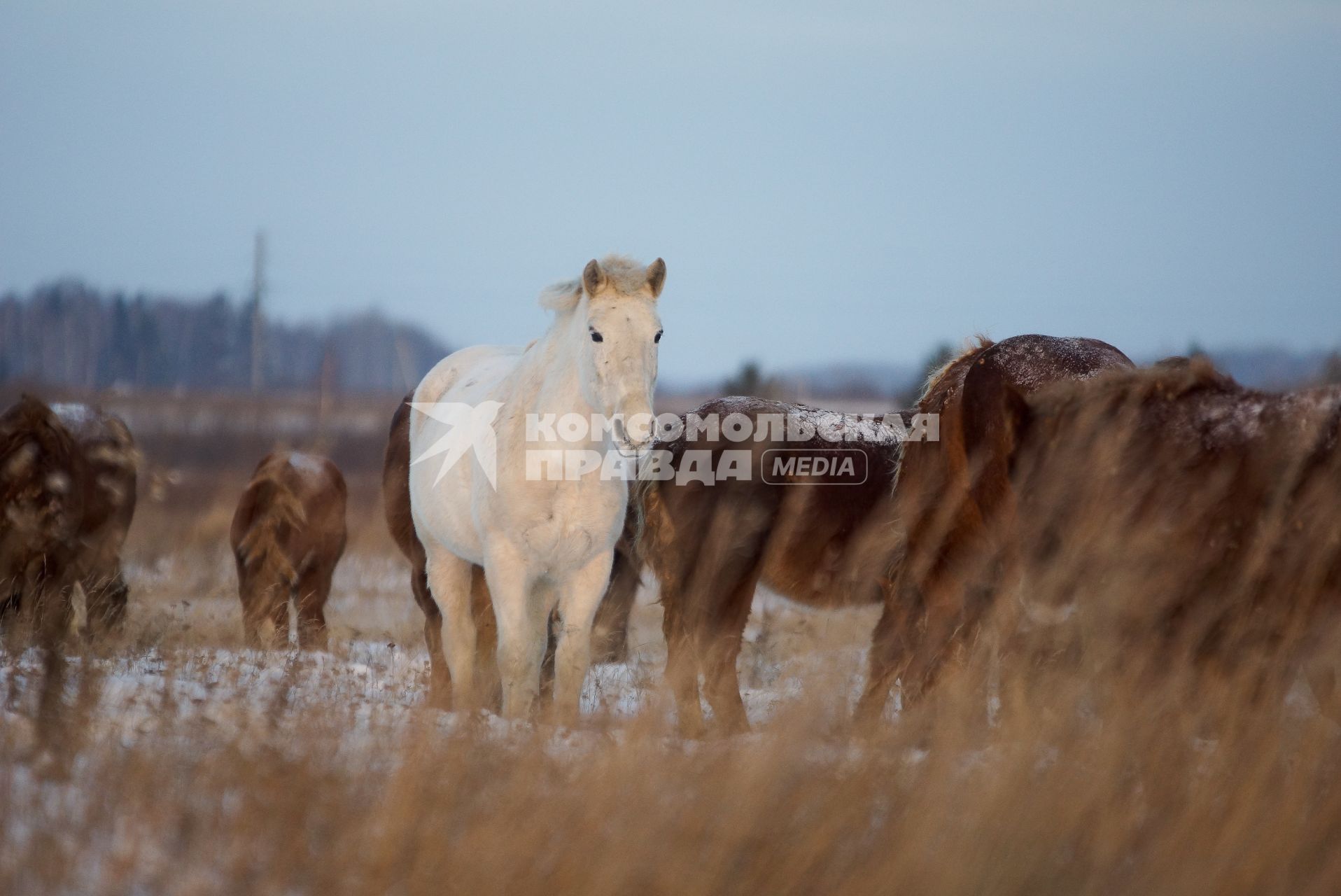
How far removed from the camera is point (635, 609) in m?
14.5

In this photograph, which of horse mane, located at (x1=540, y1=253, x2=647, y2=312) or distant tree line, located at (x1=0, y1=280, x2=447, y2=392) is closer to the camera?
horse mane, located at (x1=540, y1=253, x2=647, y2=312)

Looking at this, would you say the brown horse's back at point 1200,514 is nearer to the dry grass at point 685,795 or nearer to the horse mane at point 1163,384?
the horse mane at point 1163,384

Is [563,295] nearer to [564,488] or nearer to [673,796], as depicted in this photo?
[564,488]

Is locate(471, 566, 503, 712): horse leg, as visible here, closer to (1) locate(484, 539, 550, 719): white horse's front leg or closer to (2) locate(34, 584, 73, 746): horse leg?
(1) locate(484, 539, 550, 719): white horse's front leg

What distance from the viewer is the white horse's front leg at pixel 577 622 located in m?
4.92

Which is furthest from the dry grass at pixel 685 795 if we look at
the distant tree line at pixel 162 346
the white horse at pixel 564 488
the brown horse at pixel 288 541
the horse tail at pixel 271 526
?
the distant tree line at pixel 162 346

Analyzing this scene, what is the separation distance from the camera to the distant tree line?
45281 mm

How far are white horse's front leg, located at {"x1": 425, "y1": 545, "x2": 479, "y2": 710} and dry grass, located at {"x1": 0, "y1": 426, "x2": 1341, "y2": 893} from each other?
1133 mm

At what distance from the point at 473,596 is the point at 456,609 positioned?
590 mm

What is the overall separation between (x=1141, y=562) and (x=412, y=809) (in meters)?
2.68

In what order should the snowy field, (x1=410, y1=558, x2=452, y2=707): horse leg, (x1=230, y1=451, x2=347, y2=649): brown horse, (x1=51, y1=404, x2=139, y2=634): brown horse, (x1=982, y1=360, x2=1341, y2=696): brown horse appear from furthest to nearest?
(x1=230, y1=451, x2=347, y2=649): brown horse
(x1=51, y1=404, x2=139, y2=634): brown horse
(x1=410, y1=558, x2=452, y2=707): horse leg
(x1=982, y1=360, x2=1341, y2=696): brown horse
the snowy field

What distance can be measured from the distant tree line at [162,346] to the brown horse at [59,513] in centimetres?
3482

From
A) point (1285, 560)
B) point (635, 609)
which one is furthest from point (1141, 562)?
point (635, 609)

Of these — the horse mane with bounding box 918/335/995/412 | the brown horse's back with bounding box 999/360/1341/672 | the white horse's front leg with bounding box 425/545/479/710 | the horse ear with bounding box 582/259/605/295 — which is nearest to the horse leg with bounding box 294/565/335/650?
the white horse's front leg with bounding box 425/545/479/710
